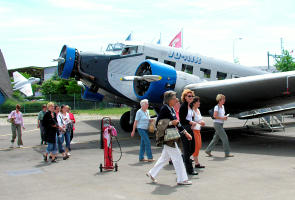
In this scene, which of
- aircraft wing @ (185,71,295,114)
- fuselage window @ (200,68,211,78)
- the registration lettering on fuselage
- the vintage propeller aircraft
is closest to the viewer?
aircraft wing @ (185,71,295,114)

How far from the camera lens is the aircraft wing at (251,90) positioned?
988 cm

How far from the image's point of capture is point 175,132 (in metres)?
5.77

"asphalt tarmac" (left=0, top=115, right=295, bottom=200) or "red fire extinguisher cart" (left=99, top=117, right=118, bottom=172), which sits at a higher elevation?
"red fire extinguisher cart" (left=99, top=117, right=118, bottom=172)

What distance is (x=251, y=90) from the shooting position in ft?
35.3

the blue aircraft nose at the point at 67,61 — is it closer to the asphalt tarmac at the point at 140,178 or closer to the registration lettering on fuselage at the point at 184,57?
the asphalt tarmac at the point at 140,178

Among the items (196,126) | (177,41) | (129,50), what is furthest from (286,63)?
(196,126)

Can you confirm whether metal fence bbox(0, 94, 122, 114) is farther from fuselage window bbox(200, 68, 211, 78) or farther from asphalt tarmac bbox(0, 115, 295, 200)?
asphalt tarmac bbox(0, 115, 295, 200)

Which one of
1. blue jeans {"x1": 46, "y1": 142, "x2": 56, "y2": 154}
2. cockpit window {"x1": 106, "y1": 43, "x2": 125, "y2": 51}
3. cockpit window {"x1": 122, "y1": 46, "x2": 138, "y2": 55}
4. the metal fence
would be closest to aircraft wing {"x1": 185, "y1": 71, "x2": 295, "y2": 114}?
cockpit window {"x1": 122, "y1": 46, "x2": 138, "y2": 55}

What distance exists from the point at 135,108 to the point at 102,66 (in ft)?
8.41

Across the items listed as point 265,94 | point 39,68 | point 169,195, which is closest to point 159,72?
point 265,94

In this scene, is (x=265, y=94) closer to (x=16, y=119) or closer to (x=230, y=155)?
(x=230, y=155)

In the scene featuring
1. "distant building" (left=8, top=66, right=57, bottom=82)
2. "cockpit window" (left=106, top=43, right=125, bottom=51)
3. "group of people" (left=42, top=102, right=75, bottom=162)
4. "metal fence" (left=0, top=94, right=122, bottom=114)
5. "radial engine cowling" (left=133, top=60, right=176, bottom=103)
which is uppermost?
"distant building" (left=8, top=66, right=57, bottom=82)

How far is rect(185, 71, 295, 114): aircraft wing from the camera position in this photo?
389 inches

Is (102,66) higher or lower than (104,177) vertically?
higher
